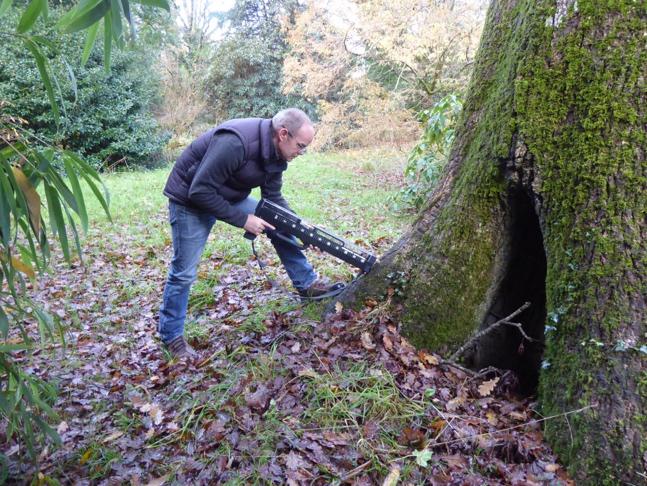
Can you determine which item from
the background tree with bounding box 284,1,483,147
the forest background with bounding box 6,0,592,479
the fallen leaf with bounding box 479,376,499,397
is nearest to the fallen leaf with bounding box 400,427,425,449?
the fallen leaf with bounding box 479,376,499,397

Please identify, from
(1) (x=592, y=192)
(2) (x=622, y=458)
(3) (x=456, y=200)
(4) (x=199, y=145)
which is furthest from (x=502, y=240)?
(4) (x=199, y=145)

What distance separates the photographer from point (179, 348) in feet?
11.1

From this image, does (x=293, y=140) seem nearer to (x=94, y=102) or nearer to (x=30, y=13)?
(x=30, y=13)

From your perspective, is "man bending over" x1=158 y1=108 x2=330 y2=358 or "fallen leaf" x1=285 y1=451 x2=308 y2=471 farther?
"man bending over" x1=158 y1=108 x2=330 y2=358

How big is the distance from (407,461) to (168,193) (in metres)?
2.33

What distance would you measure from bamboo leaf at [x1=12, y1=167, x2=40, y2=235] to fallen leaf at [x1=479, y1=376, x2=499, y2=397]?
2.20 meters

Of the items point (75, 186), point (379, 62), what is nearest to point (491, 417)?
point (75, 186)

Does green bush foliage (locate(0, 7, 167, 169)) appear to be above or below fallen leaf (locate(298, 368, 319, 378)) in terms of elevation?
above

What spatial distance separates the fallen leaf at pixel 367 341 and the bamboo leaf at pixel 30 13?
213 centimetres

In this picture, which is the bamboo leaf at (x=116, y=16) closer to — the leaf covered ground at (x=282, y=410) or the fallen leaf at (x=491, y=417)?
the leaf covered ground at (x=282, y=410)

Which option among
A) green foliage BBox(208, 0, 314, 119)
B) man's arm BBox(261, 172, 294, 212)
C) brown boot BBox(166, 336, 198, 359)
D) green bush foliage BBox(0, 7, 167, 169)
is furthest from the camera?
green foliage BBox(208, 0, 314, 119)

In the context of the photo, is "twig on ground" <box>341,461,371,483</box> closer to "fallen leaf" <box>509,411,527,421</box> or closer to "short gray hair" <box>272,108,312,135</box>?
"fallen leaf" <box>509,411,527,421</box>

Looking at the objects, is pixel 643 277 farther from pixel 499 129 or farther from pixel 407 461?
pixel 407 461

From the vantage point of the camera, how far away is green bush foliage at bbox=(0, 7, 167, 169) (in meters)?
11.7
